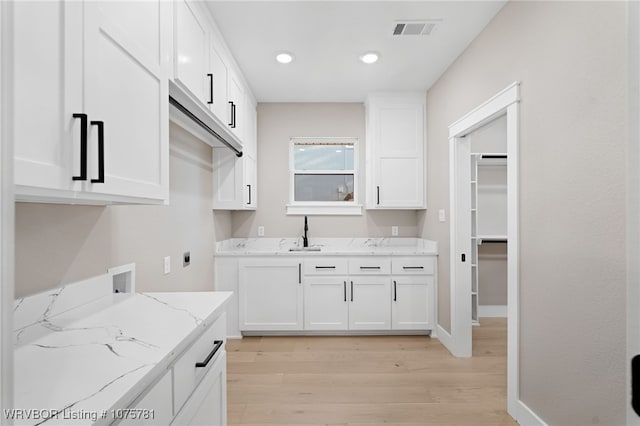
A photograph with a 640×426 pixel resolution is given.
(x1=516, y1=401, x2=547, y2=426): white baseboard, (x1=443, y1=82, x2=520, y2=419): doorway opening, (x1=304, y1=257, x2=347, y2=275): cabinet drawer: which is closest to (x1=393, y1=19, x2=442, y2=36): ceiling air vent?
(x1=443, y1=82, x2=520, y2=419): doorway opening

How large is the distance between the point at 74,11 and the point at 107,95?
0.23m

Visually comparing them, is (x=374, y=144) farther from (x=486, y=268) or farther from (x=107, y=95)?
(x=107, y=95)

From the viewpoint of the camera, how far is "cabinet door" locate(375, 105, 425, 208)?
3.81m

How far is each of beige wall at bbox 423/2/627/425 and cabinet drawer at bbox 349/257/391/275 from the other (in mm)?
1628

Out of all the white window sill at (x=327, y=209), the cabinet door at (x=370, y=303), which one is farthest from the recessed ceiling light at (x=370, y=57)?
the cabinet door at (x=370, y=303)

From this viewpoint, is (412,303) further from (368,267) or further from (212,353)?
(212,353)

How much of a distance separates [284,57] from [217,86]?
81 centimetres

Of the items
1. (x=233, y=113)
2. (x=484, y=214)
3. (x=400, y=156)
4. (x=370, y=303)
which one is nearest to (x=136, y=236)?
(x=233, y=113)

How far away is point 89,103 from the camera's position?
99 cm

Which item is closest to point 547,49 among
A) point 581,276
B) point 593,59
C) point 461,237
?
point 593,59

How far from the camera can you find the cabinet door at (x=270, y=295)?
3564 millimetres

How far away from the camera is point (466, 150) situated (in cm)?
309

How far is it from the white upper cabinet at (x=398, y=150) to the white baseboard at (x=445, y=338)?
4.34ft

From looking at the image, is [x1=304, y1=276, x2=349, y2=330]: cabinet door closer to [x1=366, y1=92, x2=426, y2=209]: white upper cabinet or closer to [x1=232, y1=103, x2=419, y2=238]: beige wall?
[x1=232, y1=103, x2=419, y2=238]: beige wall
